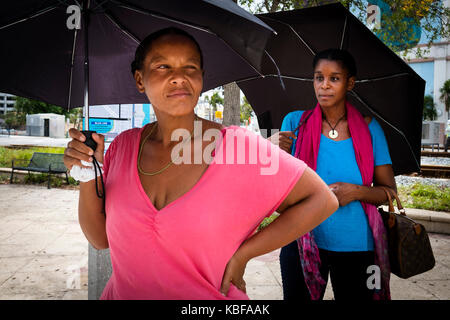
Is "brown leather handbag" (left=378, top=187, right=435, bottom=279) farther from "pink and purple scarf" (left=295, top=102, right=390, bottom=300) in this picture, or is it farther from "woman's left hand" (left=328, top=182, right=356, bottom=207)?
"woman's left hand" (left=328, top=182, right=356, bottom=207)

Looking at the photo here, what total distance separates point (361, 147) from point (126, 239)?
1425mm

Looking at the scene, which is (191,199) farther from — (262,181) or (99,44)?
(99,44)

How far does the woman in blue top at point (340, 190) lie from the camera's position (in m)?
2.03

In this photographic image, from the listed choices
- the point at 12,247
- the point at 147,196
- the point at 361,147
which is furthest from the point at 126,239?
the point at 12,247

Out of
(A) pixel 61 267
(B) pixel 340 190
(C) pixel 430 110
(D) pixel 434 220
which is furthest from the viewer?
(C) pixel 430 110

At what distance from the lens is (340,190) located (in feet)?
6.52

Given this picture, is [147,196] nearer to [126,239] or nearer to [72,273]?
[126,239]

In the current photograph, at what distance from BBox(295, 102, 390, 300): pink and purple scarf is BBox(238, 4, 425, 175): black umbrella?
47 centimetres

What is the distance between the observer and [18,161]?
39.4ft

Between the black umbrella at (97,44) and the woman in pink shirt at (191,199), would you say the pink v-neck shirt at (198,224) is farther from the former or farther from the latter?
the black umbrella at (97,44)

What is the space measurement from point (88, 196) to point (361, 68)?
1968 mm

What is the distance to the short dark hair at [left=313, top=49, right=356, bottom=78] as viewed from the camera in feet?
7.37

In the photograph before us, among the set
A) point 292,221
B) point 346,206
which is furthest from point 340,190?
point 292,221

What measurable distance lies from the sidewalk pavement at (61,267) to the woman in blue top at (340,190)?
1.84 meters
